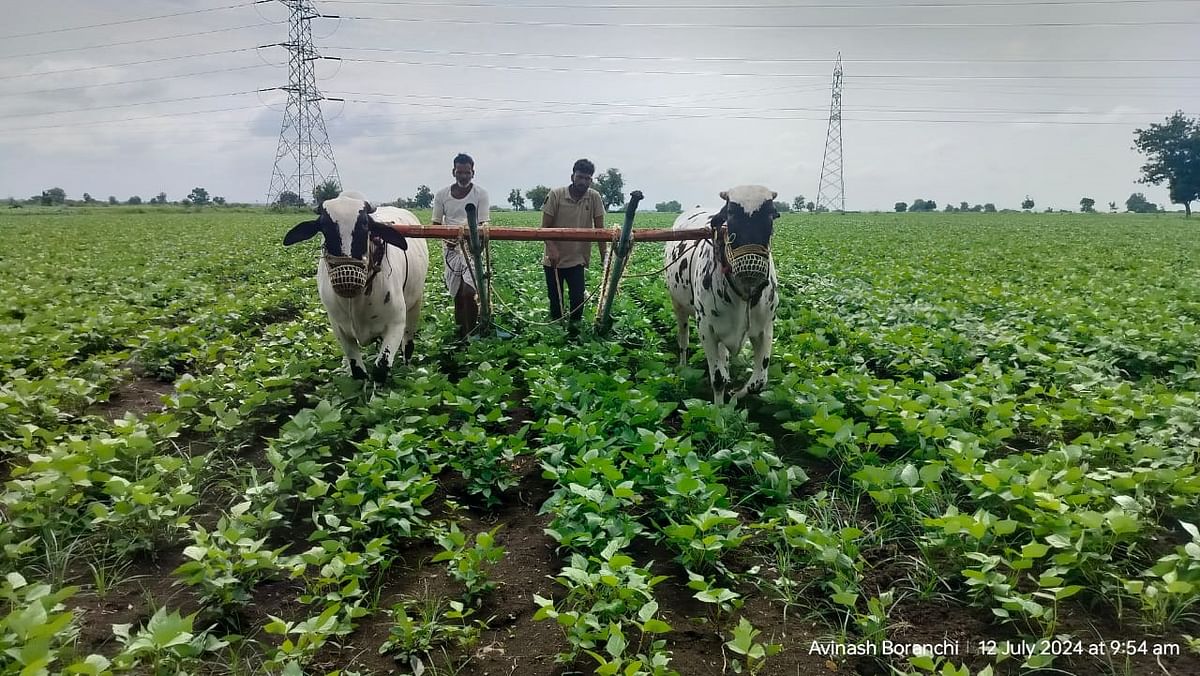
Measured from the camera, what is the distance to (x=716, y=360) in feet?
21.3

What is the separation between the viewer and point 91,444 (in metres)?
4.16

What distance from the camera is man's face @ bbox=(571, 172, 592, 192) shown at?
8.45 metres

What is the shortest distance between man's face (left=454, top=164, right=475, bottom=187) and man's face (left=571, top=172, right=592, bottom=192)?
1.30 m

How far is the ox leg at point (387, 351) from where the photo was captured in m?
6.50

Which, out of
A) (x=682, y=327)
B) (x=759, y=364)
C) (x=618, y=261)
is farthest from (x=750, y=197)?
(x=682, y=327)

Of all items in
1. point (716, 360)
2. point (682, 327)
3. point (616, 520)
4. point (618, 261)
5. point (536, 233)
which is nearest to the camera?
point (616, 520)

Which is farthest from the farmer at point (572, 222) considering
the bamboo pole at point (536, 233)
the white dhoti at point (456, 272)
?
the bamboo pole at point (536, 233)

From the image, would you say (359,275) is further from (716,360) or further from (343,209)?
(716,360)

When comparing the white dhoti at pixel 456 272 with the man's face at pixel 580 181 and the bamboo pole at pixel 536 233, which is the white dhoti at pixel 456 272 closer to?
the bamboo pole at pixel 536 233

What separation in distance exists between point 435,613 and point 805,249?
22.3 m

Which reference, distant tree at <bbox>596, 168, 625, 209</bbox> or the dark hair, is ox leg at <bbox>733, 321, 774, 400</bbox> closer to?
the dark hair

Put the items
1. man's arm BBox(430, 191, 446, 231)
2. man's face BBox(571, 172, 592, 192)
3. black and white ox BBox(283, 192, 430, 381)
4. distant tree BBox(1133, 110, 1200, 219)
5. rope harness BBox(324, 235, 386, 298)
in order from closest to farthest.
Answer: rope harness BBox(324, 235, 386, 298), black and white ox BBox(283, 192, 430, 381), man's face BBox(571, 172, 592, 192), man's arm BBox(430, 191, 446, 231), distant tree BBox(1133, 110, 1200, 219)

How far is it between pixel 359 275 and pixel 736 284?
3318mm

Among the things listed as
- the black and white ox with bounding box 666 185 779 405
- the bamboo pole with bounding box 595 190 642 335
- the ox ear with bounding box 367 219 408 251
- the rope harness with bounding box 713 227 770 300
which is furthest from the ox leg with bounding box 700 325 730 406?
the ox ear with bounding box 367 219 408 251
